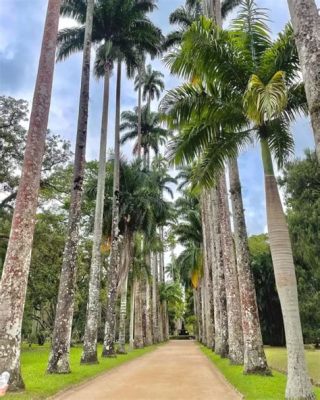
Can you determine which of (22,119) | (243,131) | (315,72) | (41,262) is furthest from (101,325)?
(315,72)

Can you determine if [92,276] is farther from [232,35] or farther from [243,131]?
[232,35]

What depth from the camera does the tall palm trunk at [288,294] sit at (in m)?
7.47

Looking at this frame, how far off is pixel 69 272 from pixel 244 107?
7.97 metres

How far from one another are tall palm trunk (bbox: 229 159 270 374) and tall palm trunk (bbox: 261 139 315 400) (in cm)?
344

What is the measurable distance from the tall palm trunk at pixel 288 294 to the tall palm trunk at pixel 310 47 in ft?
12.6

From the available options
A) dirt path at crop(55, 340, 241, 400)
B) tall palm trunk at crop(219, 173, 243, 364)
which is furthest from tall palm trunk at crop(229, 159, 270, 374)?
tall palm trunk at crop(219, 173, 243, 364)

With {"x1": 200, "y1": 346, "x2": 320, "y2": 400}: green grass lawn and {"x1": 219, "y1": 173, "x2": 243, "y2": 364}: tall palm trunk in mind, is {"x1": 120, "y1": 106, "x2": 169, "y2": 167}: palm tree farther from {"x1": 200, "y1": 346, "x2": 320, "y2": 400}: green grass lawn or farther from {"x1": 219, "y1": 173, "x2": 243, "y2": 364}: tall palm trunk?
{"x1": 200, "y1": 346, "x2": 320, "y2": 400}: green grass lawn

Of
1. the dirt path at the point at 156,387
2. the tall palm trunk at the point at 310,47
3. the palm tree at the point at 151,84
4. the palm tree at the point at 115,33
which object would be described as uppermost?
the palm tree at the point at 151,84

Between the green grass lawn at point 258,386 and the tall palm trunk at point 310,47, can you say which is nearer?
the tall palm trunk at point 310,47

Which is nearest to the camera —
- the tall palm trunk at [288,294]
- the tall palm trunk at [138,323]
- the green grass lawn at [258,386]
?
the tall palm trunk at [288,294]

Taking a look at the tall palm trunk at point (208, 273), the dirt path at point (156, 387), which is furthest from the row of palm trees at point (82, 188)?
the tall palm trunk at point (208, 273)

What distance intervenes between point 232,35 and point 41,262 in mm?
19022

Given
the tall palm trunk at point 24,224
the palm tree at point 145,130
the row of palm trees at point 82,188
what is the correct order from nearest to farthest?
the tall palm trunk at point 24,224 → the row of palm trees at point 82,188 → the palm tree at point 145,130

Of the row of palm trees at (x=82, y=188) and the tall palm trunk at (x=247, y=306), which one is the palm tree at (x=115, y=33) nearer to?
the row of palm trees at (x=82, y=188)
